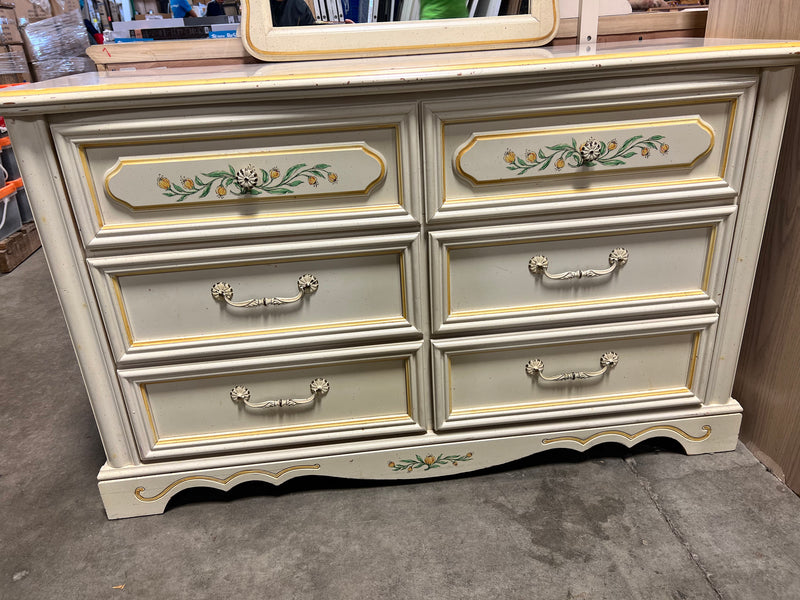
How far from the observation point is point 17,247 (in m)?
3.02

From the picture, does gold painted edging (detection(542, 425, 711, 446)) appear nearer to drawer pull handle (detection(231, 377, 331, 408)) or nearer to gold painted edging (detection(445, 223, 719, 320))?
gold painted edging (detection(445, 223, 719, 320))

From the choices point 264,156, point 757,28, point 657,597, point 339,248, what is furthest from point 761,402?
point 264,156

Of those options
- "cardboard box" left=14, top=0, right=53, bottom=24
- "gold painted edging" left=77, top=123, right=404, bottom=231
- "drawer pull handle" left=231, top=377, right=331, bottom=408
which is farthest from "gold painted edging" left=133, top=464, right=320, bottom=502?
"cardboard box" left=14, top=0, right=53, bottom=24

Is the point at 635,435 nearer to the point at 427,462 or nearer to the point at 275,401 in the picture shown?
the point at 427,462

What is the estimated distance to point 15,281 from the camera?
2.81 m

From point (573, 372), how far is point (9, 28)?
3609mm

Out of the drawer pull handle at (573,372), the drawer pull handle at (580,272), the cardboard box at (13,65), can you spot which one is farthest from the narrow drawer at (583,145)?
the cardboard box at (13,65)

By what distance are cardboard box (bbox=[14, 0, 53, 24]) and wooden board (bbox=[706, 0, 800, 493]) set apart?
3658mm

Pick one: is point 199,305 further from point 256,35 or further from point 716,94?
point 716,94

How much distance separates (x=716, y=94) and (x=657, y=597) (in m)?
0.96

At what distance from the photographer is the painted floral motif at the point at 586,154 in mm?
1072

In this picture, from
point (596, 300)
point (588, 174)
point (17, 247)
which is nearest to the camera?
point (588, 174)

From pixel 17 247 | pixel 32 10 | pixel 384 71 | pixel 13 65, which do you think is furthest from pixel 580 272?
pixel 32 10

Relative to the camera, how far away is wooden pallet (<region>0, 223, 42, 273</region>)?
2891 mm
